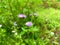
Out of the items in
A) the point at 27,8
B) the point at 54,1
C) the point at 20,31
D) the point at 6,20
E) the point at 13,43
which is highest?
the point at 54,1

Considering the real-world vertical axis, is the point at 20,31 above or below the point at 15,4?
below

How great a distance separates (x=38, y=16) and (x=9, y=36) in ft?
1.63

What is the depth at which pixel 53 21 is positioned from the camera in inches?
107

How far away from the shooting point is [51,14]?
2.88 metres

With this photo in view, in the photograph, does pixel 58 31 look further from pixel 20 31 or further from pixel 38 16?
pixel 20 31

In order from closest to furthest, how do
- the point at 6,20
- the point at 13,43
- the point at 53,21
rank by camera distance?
the point at 13,43 → the point at 6,20 → the point at 53,21


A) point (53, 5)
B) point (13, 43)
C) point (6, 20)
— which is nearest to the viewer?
point (13, 43)

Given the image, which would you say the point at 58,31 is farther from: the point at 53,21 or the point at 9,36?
the point at 9,36

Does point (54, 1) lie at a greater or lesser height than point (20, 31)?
greater

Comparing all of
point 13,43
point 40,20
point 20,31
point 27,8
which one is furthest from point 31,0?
point 13,43

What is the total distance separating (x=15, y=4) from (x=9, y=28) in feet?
1.28

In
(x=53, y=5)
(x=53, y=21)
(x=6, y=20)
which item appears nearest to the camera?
(x=6, y=20)

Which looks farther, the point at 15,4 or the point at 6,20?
the point at 15,4

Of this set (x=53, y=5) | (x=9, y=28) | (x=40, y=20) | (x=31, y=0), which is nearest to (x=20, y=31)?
(x=9, y=28)
